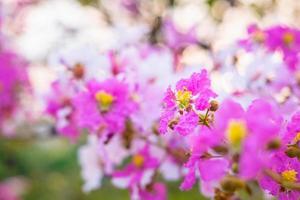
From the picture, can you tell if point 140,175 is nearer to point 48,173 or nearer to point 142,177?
point 142,177

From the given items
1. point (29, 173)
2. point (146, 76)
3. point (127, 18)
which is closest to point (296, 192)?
point (146, 76)

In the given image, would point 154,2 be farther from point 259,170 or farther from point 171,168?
point 259,170

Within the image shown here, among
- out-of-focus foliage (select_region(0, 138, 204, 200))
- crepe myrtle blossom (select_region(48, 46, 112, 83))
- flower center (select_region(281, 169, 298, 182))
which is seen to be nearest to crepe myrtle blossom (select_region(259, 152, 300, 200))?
flower center (select_region(281, 169, 298, 182))

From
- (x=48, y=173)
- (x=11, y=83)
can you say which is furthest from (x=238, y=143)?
(x=48, y=173)

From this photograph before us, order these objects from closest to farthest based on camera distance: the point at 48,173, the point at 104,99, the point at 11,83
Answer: the point at 104,99 < the point at 11,83 < the point at 48,173

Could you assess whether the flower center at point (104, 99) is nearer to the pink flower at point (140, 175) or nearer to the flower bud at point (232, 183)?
the pink flower at point (140, 175)

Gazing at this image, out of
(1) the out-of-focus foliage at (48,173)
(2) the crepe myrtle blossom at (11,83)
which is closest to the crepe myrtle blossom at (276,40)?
(2) the crepe myrtle blossom at (11,83)
